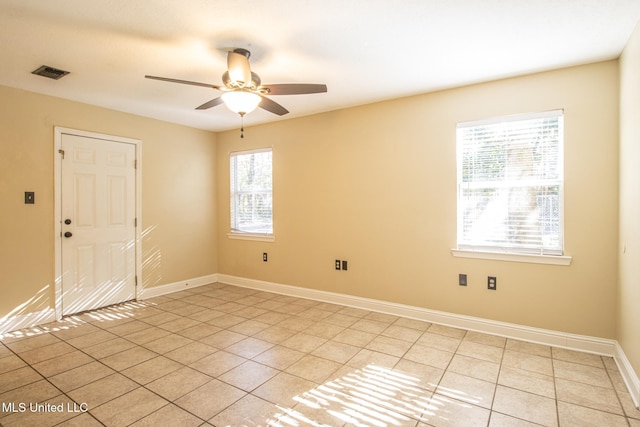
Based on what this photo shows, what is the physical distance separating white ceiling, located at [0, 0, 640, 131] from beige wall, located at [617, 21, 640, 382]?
0.76ft

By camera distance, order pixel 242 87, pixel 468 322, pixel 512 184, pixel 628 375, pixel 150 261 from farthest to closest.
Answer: pixel 150 261, pixel 468 322, pixel 512 184, pixel 242 87, pixel 628 375

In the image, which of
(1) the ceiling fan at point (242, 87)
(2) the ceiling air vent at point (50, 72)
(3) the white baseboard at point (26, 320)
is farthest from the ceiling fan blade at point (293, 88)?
(3) the white baseboard at point (26, 320)

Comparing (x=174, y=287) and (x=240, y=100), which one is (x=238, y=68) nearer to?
(x=240, y=100)

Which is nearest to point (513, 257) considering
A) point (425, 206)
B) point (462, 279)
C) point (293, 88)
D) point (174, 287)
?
point (462, 279)

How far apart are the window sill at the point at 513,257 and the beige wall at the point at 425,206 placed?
0.05 meters

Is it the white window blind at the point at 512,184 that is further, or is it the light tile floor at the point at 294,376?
the white window blind at the point at 512,184

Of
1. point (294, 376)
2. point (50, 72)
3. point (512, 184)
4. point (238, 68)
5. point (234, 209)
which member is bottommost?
point (294, 376)

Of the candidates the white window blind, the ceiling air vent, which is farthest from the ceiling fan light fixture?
the white window blind

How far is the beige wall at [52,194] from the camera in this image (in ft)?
10.8

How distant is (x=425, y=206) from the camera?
3529 millimetres

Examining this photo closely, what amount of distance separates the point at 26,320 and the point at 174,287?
5.54 ft

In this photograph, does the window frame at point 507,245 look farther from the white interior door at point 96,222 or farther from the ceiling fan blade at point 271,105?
the white interior door at point 96,222

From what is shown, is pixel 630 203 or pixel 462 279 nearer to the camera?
pixel 630 203

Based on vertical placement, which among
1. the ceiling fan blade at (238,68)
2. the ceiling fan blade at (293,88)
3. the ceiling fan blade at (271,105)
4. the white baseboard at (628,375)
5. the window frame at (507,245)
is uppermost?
the ceiling fan blade at (238,68)
